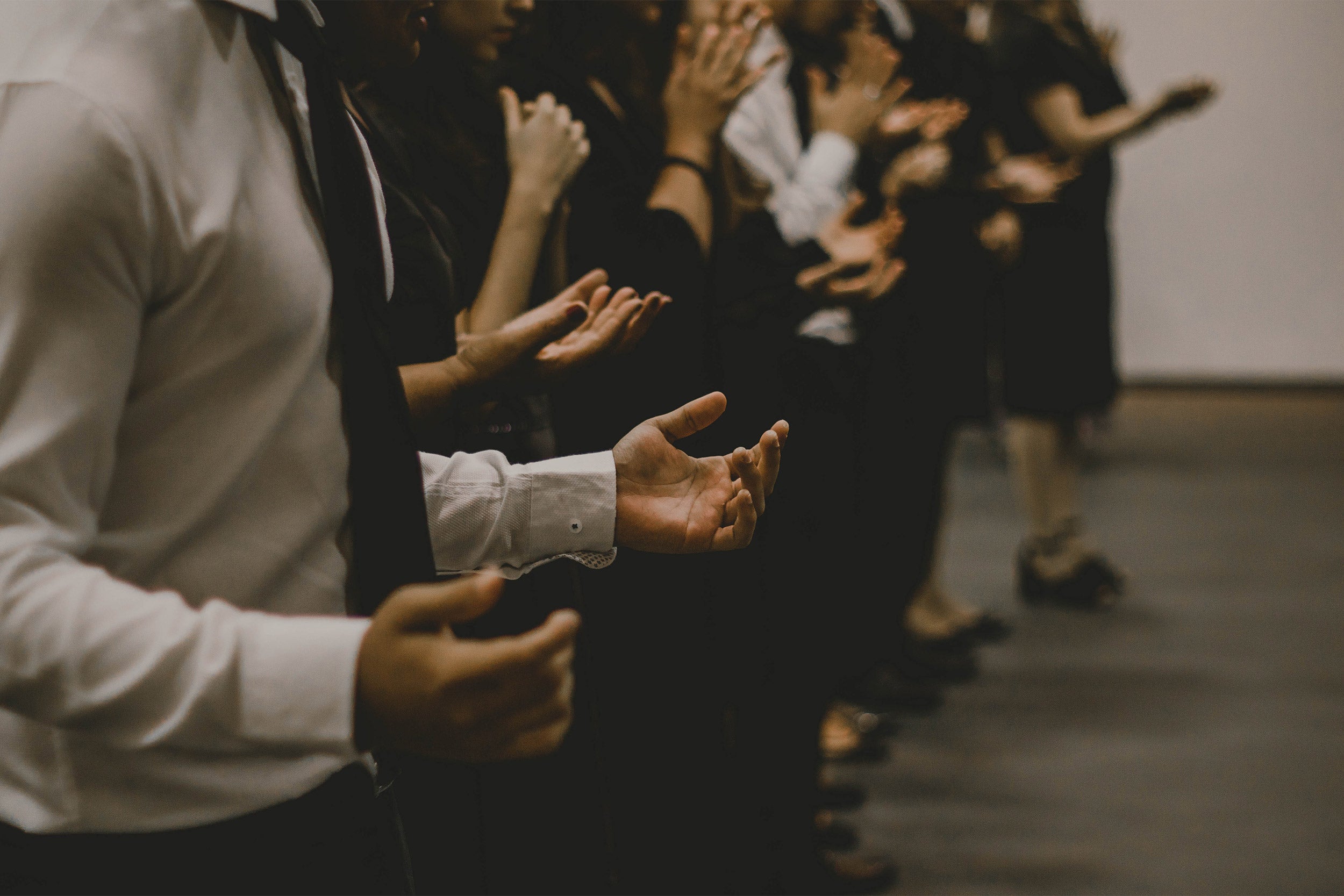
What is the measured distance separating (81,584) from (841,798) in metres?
1.92

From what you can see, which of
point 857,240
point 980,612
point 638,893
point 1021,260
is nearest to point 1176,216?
point 1021,260

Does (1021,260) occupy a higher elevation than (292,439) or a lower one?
lower

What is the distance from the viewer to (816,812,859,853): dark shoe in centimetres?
214

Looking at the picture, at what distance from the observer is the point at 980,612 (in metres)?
3.27

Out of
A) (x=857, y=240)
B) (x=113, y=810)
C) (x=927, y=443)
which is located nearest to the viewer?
(x=113, y=810)

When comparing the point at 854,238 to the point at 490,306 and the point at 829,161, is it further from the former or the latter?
the point at 490,306

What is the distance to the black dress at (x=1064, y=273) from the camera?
3.29 m

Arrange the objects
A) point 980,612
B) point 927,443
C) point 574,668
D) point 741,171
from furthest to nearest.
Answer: point 980,612 < point 927,443 < point 741,171 < point 574,668

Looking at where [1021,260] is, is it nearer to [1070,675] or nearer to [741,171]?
[1070,675]

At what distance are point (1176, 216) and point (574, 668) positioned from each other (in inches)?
224

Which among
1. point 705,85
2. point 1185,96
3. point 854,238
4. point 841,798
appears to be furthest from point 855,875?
point 1185,96

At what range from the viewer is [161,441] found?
0.66 metres

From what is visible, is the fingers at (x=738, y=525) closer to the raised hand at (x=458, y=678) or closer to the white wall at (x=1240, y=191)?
the raised hand at (x=458, y=678)

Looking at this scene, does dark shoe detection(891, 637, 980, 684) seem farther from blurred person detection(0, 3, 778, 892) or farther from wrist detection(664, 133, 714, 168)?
blurred person detection(0, 3, 778, 892)
